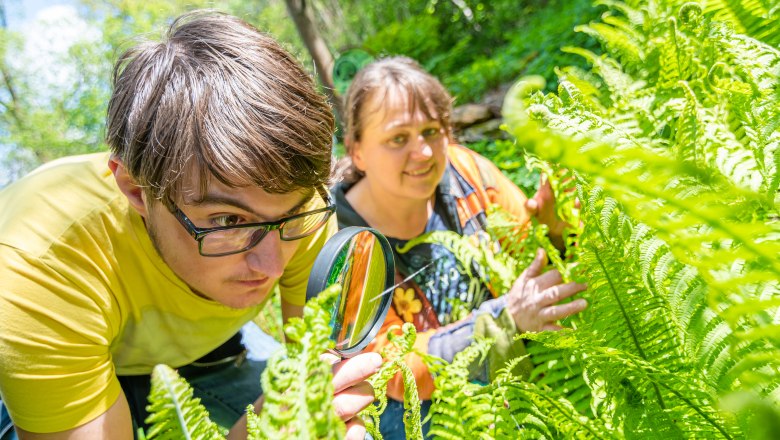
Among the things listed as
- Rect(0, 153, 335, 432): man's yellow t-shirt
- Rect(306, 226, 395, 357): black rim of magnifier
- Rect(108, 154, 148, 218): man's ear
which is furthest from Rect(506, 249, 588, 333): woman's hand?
Rect(108, 154, 148, 218): man's ear

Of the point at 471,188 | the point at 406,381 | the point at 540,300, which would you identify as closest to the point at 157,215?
the point at 406,381

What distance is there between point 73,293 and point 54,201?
281mm

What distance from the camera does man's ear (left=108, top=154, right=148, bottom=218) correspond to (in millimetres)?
1469

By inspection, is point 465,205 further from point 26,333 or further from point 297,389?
point 297,389

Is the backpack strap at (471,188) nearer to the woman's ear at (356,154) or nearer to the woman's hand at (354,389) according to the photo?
the woman's ear at (356,154)

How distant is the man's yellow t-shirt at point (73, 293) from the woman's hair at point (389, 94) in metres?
1.11

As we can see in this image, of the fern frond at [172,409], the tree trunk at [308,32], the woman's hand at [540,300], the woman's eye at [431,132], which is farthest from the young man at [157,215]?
the tree trunk at [308,32]

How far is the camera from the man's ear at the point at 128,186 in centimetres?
147

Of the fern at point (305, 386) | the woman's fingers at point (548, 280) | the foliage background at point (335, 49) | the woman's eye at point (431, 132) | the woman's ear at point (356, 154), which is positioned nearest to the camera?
the fern at point (305, 386)

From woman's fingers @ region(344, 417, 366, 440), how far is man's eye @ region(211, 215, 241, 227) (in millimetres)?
586

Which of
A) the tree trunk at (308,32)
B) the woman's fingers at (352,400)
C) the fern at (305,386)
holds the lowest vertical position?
the woman's fingers at (352,400)

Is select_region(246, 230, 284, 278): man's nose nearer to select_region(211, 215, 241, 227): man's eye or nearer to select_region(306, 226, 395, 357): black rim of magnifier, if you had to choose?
select_region(211, 215, 241, 227): man's eye

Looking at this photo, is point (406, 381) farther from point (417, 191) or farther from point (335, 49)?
point (335, 49)

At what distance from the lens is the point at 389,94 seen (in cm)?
262
